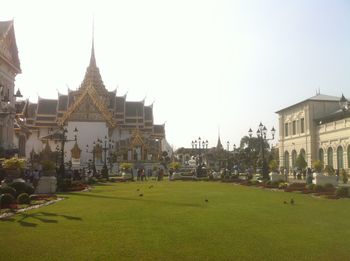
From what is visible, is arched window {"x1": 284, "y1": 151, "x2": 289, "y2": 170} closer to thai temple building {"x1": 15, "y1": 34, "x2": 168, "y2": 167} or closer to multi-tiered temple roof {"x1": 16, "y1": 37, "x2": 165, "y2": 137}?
thai temple building {"x1": 15, "y1": 34, "x2": 168, "y2": 167}

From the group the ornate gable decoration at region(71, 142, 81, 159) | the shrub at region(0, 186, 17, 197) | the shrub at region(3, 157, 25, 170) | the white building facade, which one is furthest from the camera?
the ornate gable decoration at region(71, 142, 81, 159)

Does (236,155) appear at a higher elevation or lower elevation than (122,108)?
lower

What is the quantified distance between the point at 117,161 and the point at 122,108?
1656cm

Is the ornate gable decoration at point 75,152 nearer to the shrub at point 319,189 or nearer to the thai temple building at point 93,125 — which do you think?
the thai temple building at point 93,125

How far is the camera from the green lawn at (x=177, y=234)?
8.80 metres

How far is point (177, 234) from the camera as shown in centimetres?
1078

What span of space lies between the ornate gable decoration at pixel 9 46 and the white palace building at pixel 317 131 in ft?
117

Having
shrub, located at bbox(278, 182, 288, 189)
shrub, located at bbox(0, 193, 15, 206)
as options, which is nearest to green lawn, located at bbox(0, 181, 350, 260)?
shrub, located at bbox(0, 193, 15, 206)

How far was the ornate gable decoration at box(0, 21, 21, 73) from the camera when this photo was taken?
4125 centimetres

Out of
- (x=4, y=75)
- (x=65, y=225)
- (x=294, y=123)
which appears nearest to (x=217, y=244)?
(x=65, y=225)

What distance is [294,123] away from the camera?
64.3m

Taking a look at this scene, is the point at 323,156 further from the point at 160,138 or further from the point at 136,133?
the point at 160,138

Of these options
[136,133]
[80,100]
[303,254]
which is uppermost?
[80,100]

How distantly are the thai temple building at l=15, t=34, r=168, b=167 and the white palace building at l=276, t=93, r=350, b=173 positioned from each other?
2417 centimetres
